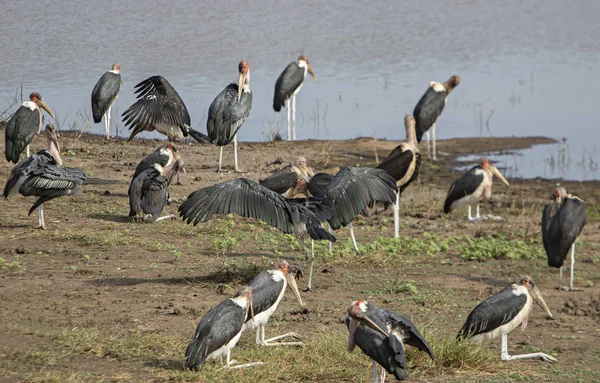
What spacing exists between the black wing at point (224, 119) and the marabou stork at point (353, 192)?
3.47m

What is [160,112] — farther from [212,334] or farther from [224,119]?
[212,334]

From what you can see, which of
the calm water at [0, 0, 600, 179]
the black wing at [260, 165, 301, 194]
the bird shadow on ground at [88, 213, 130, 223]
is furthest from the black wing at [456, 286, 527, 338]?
the calm water at [0, 0, 600, 179]

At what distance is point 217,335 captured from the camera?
6.12 m

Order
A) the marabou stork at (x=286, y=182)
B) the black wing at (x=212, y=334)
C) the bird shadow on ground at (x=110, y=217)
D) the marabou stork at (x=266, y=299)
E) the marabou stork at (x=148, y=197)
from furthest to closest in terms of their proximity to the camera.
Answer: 1. the bird shadow on ground at (x=110, y=217)
2. the marabou stork at (x=148, y=197)
3. the marabou stork at (x=286, y=182)
4. the marabou stork at (x=266, y=299)
5. the black wing at (x=212, y=334)

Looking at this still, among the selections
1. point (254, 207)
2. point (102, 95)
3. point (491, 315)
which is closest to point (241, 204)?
point (254, 207)

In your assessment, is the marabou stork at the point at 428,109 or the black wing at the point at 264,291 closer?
the black wing at the point at 264,291

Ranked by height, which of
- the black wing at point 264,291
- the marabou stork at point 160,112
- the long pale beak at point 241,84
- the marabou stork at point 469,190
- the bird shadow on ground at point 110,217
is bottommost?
the black wing at point 264,291

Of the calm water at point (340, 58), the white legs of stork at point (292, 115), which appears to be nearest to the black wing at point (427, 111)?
the calm water at point (340, 58)

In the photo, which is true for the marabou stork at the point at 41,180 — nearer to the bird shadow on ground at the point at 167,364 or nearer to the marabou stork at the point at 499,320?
the bird shadow on ground at the point at 167,364

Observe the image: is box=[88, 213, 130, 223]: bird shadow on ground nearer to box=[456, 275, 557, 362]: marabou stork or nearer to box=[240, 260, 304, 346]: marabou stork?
box=[240, 260, 304, 346]: marabou stork

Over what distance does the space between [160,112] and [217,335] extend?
22.6 ft

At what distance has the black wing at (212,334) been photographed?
6.09m

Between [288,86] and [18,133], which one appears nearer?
[18,133]

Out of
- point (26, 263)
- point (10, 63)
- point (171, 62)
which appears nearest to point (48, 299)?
point (26, 263)
